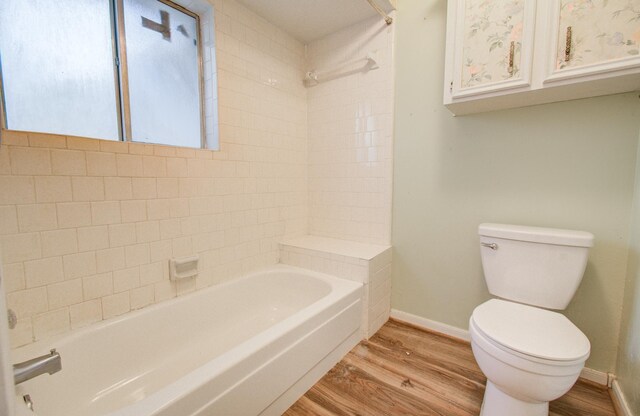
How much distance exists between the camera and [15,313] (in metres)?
1.11

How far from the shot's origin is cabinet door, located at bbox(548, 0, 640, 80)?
1.11 metres

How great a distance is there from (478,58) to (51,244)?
2.12m

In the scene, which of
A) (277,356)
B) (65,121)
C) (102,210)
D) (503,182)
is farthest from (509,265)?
(65,121)

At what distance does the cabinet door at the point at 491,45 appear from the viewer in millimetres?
1299

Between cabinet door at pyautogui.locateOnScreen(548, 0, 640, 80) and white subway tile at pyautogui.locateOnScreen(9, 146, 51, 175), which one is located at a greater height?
cabinet door at pyautogui.locateOnScreen(548, 0, 640, 80)

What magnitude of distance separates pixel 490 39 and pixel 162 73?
1779 mm

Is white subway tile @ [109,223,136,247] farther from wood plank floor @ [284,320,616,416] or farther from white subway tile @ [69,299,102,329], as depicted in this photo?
wood plank floor @ [284,320,616,416]

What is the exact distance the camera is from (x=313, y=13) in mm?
1991

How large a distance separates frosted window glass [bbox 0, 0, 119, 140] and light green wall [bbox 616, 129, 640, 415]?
8.47 ft

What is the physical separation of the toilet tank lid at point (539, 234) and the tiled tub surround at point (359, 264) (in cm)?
68

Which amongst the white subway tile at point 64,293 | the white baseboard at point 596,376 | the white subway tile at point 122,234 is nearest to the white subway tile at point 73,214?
the white subway tile at point 122,234

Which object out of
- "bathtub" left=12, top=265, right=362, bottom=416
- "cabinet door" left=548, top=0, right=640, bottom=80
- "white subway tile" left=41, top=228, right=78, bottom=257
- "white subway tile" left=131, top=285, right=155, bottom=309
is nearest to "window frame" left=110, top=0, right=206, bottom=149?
"white subway tile" left=41, top=228, right=78, bottom=257

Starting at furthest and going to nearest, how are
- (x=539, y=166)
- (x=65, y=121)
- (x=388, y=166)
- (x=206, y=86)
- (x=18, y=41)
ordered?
(x=388, y=166) < (x=206, y=86) < (x=539, y=166) < (x=65, y=121) < (x=18, y=41)

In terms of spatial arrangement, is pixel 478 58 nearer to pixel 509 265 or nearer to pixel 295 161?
pixel 509 265
